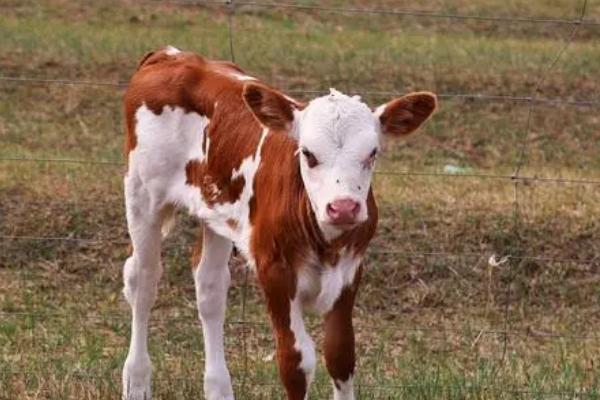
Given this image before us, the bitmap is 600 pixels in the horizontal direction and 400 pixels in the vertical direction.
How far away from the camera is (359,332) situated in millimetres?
10094

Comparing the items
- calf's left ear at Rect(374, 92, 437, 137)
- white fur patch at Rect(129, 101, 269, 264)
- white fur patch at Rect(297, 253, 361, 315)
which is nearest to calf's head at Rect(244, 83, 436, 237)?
calf's left ear at Rect(374, 92, 437, 137)

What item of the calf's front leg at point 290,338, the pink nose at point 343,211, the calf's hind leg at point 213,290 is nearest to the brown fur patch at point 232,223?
the calf's hind leg at point 213,290

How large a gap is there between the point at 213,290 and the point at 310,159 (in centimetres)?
163

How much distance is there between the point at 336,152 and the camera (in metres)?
5.96

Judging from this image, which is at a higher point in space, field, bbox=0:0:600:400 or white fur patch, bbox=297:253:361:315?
white fur patch, bbox=297:253:361:315

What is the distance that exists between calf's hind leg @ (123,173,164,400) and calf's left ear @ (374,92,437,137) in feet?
5.39

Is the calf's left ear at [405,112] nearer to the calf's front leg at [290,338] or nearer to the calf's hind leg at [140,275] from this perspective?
the calf's front leg at [290,338]

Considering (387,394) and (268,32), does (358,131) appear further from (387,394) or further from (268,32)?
(268,32)

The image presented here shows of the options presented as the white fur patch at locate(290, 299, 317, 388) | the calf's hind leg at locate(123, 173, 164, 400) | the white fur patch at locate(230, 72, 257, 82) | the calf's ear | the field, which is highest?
the calf's ear

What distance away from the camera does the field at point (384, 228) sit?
8254 mm

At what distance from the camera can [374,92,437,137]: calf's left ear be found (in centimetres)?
621

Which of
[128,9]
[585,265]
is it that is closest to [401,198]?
[585,265]

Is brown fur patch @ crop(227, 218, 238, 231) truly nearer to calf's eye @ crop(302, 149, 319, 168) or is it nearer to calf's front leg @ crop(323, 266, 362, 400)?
calf's front leg @ crop(323, 266, 362, 400)

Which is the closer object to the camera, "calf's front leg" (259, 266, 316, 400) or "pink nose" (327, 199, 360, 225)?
"pink nose" (327, 199, 360, 225)
